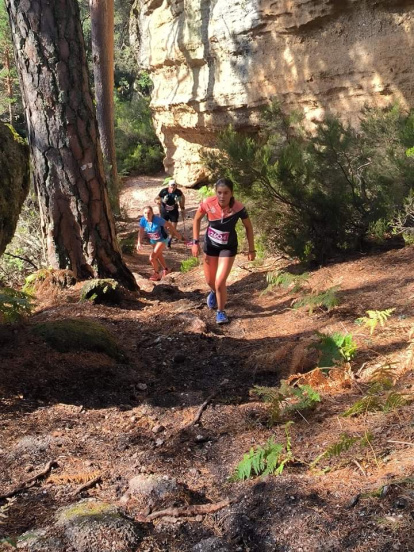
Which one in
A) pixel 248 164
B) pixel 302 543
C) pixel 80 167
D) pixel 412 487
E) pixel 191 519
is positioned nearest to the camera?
pixel 302 543

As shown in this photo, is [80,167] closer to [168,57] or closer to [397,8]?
[397,8]

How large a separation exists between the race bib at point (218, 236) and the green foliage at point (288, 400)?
280cm

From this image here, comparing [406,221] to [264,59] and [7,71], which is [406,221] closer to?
[264,59]

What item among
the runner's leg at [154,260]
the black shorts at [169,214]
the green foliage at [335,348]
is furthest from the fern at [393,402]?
the black shorts at [169,214]

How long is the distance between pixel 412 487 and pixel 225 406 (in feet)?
6.14

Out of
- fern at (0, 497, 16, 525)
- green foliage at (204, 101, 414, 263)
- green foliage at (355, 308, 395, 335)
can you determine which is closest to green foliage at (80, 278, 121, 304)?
green foliage at (204, 101, 414, 263)

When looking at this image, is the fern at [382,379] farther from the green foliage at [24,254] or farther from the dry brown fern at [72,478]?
the green foliage at [24,254]

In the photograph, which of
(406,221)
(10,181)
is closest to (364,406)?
(10,181)

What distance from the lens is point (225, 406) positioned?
4086 mm

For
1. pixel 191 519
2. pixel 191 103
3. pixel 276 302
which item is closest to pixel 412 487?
pixel 191 519

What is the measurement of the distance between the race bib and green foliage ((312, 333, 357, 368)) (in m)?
2.15

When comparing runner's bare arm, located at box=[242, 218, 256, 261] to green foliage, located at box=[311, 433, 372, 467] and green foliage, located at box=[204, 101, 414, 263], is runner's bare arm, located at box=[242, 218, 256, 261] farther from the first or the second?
green foliage, located at box=[311, 433, 372, 467]

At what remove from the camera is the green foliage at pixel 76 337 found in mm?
4547

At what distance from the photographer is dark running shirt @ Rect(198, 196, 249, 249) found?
20.8 ft
